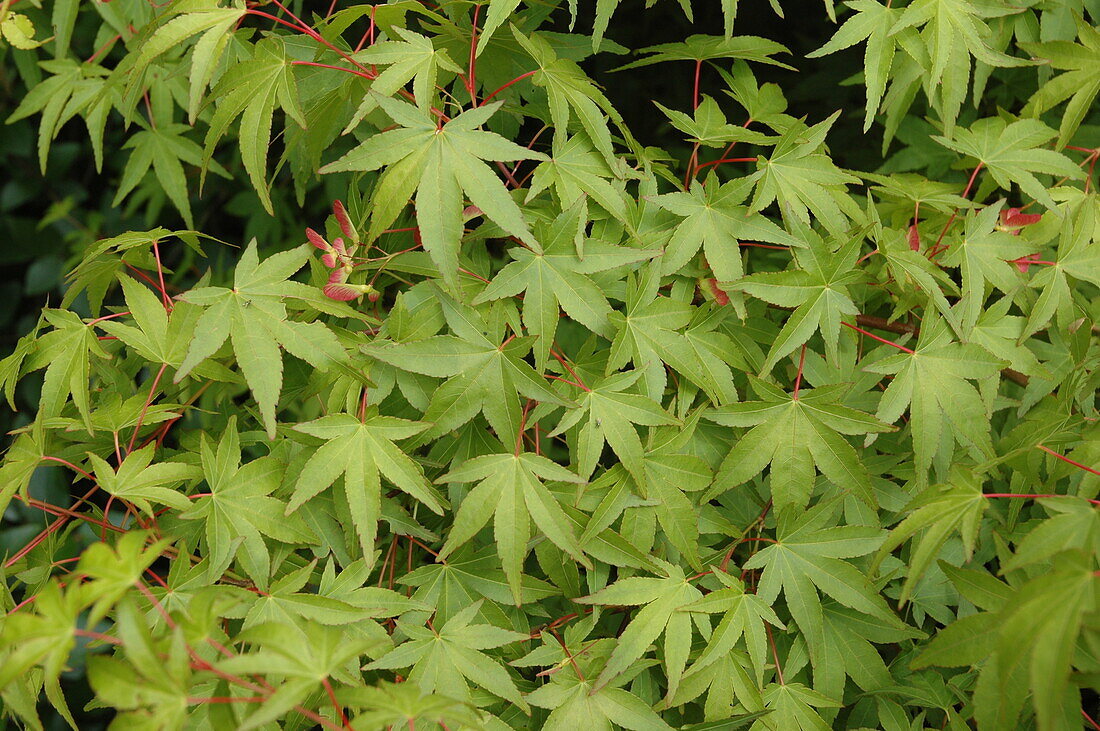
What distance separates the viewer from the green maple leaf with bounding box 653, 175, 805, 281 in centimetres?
131

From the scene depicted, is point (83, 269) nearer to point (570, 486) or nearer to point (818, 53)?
point (570, 486)

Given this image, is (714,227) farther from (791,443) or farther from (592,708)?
(592,708)

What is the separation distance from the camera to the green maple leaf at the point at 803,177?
1.34 m

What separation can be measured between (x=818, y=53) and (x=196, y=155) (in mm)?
1534

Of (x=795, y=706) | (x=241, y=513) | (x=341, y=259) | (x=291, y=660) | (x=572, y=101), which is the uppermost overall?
(x=572, y=101)

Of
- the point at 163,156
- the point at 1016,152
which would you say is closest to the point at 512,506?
the point at 1016,152

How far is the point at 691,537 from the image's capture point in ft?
4.24

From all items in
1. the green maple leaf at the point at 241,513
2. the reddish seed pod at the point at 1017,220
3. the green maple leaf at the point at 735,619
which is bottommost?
the green maple leaf at the point at 735,619

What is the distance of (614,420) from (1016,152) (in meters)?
0.95

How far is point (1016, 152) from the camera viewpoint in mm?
1537

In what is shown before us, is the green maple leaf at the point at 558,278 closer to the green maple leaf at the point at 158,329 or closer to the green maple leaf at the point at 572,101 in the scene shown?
the green maple leaf at the point at 572,101

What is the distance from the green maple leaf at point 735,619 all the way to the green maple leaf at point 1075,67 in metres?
1.04

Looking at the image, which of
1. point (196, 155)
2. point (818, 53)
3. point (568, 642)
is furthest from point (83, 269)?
point (818, 53)

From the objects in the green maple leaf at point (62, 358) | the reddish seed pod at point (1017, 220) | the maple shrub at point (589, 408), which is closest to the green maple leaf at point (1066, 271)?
the maple shrub at point (589, 408)
